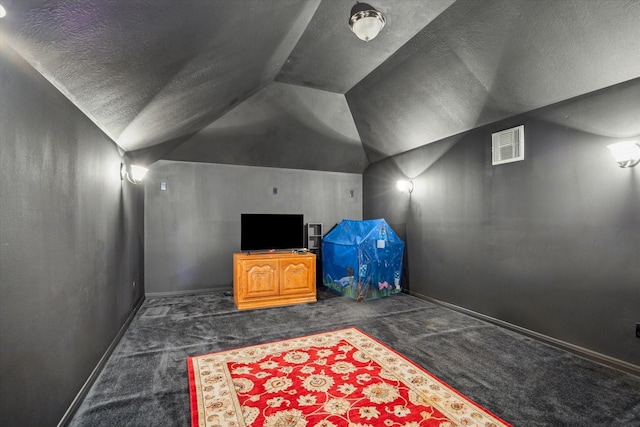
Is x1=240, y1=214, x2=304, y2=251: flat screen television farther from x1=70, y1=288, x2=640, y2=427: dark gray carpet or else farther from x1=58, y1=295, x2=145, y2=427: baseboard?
x1=58, y1=295, x2=145, y2=427: baseboard

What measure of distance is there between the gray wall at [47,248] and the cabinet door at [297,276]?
7.35ft

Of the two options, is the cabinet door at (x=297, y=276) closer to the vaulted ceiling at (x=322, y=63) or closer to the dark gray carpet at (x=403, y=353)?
the dark gray carpet at (x=403, y=353)

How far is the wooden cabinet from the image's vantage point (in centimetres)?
428

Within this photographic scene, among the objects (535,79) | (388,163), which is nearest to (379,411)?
(535,79)

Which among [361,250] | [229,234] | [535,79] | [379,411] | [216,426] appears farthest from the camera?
[229,234]

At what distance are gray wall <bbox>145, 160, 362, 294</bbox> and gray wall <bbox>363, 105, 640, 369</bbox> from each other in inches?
98.2

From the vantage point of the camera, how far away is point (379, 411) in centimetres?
197

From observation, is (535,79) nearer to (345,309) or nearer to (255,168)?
(345,309)

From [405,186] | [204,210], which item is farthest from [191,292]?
[405,186]

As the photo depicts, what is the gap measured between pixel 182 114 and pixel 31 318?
2.37 meters

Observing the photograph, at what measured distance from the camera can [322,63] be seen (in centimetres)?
340

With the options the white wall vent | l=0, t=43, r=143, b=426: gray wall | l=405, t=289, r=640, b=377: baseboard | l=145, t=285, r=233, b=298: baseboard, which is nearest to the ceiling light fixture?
the white wall vent

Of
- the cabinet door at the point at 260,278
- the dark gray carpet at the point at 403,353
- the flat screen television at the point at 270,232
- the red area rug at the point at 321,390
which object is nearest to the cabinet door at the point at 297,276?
the cabinet door at the point at 260,278

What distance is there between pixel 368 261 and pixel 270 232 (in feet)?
5.33
